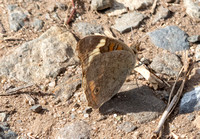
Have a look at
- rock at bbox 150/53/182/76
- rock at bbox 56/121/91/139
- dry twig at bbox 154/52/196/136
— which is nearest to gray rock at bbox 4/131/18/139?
rock at bbox 56/121/91/139

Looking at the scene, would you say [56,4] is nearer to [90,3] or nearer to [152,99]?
[90,3]

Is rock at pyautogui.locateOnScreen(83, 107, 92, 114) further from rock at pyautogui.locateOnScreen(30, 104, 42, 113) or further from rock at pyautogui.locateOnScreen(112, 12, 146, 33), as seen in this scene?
rock at pyautogui.locateOnScreen(112, 12, 146, 33)

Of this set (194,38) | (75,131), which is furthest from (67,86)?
(194,38)

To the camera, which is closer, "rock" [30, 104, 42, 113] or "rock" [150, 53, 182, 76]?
"rock" [30, 104, 42, 113]

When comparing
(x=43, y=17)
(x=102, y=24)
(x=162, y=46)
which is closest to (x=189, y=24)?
(x=162, y=46)

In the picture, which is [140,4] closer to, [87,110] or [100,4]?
[100,4]

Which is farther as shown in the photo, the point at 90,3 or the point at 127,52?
the point at 90,3

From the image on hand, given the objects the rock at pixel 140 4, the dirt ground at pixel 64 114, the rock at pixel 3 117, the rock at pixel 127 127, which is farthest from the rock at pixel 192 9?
the rock at pixel 3 117
